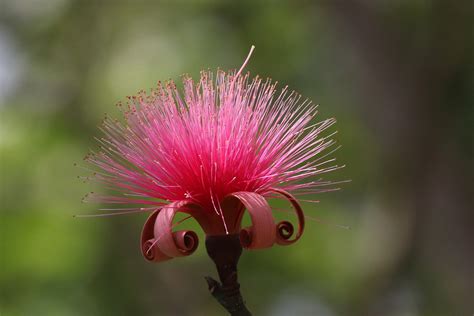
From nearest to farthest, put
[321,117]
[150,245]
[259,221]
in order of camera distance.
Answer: [259,221]
[150,245]
[321,117]

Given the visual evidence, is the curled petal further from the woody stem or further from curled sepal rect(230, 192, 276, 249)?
curled sepal rect(230, 192, 276, 249)

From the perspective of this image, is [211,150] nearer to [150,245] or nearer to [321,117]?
[150,245]

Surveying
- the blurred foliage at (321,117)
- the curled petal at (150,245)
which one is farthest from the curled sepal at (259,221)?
the blurred foliage at (321,117)

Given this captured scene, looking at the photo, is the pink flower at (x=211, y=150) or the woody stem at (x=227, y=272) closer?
the woody stem at (x=227, y=272)

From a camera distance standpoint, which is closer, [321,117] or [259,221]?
[259,221]

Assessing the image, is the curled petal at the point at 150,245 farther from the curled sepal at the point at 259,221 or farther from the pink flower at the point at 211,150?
the curled sepal at the point at 259,221

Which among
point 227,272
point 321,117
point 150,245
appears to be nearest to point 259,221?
point 227,272
